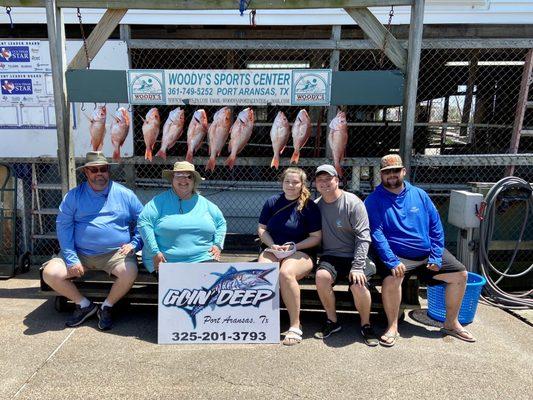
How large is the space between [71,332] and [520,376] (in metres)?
3.30

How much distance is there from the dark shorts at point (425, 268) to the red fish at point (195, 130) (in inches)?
80.8

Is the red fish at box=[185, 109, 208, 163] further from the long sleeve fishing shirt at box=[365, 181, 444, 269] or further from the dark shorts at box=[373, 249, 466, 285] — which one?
the dark shorts at box=[373, 249, 466, 285]

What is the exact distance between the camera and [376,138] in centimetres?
819

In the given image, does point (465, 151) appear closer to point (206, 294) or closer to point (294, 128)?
point (294, 128)

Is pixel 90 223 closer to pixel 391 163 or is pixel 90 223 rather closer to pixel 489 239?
pixel 391 163

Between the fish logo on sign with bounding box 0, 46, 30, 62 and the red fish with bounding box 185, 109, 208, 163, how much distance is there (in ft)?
6.96

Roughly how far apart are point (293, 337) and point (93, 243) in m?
1.80

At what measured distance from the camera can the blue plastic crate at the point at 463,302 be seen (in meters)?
3.50

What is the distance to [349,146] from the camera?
316 inches

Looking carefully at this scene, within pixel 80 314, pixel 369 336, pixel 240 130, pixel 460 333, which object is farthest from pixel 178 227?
pixel 460 333

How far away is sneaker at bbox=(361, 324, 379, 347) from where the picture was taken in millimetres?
3188

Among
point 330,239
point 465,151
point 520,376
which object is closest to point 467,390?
point 520,376

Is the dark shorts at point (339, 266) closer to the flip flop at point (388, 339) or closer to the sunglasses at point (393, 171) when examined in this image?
the flip flop at point (388, 339)

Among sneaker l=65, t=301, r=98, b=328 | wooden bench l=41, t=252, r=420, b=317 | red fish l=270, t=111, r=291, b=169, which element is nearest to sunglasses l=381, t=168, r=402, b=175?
wooden bench l=41, t=252, r=420, b=317
